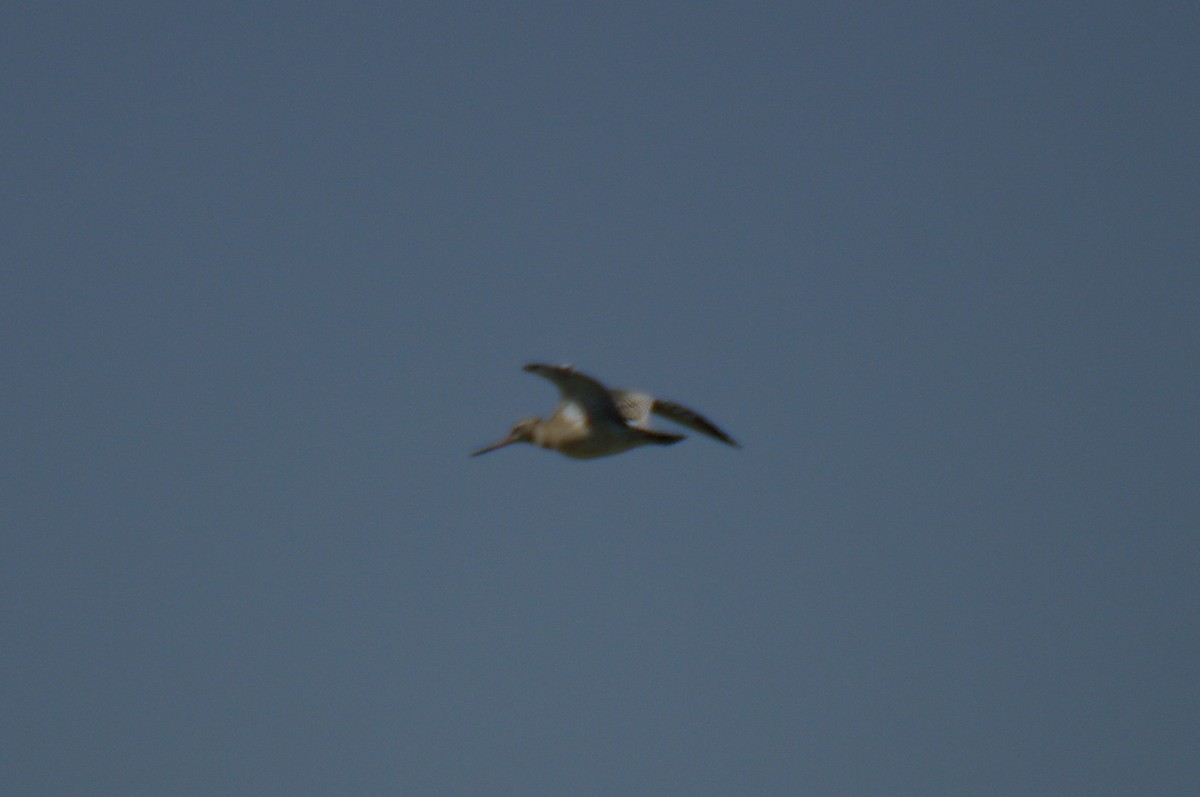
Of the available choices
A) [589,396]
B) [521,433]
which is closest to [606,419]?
[589,396]

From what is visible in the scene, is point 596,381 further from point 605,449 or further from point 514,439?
point 514,439

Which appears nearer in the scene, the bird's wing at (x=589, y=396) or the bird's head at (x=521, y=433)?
the bird's wing at (x=589, y=396)

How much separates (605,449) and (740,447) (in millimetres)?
1472

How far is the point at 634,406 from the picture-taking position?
21.4 meters

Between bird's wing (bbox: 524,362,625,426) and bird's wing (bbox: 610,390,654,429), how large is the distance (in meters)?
0.05

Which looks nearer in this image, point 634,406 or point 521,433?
point 634,406

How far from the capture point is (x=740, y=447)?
21.5 meters

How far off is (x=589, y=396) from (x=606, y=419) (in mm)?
312

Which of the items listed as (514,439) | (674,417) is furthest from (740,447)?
(514,439)

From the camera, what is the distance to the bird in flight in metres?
21.2

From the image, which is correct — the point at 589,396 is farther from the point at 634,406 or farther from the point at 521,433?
the point at 521,433

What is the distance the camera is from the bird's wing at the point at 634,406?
21328 mm

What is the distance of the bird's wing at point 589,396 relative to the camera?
827 inches

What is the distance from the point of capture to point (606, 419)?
70.6ft
